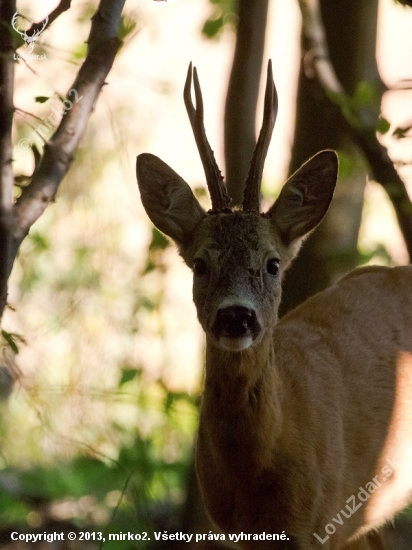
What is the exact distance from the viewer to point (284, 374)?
4.31 m

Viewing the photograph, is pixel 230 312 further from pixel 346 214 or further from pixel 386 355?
pixel 346 214

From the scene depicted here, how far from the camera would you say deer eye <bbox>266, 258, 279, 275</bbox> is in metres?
4.04

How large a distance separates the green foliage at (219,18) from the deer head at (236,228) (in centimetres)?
243

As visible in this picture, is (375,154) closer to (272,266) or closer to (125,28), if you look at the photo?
(272,266)

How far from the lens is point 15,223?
3035 mm

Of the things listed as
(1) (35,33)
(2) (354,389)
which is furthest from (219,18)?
(1) (35,33)

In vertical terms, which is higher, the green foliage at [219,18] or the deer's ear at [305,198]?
the green foliage at [219,18]

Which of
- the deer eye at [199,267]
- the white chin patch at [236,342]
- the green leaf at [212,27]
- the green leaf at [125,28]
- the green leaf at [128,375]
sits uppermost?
the green leaf at [212,27]

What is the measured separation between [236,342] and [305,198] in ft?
3.58

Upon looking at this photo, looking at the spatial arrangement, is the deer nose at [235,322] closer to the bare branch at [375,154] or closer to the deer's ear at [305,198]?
the deer's ear at [305,198]

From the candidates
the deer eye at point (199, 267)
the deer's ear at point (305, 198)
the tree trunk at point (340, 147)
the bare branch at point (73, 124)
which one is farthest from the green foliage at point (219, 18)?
the bare branch at point (73, 124)

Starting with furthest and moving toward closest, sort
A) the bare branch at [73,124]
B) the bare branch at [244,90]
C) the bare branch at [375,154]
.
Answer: the bare branch at [244,90], the bare branch at [375,154], the bare branch at [73,124]

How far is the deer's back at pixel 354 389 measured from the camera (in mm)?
4191

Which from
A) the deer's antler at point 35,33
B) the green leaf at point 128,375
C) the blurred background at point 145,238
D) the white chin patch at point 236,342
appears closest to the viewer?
the deer's antler at point 35,33
